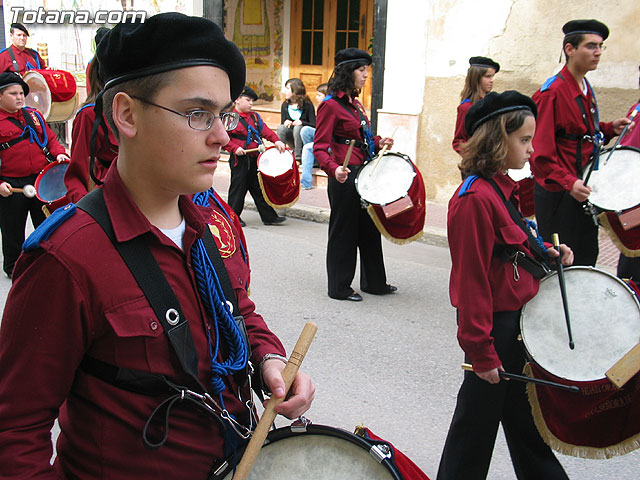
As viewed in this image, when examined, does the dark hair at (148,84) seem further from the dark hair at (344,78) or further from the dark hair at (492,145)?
the dark hair at (344,78)

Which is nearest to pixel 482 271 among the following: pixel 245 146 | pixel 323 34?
pixel 245 146

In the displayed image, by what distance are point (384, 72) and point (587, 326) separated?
771 cm

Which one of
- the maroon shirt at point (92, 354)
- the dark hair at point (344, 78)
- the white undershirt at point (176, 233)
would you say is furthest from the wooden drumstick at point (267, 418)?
the dark hair at point (344, 78)

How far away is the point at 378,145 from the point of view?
622cm

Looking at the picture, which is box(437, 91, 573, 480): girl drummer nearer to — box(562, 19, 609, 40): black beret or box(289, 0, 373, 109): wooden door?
box(562, 19, 609, 40): black beret

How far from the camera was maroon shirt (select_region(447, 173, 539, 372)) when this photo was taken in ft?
8.70

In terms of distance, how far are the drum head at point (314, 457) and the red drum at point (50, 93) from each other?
30.0 feet

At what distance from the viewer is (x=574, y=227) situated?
4.87 meters

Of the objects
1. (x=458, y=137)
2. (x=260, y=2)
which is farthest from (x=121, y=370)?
(x=260, y=2)

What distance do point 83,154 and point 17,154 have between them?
2.43 m

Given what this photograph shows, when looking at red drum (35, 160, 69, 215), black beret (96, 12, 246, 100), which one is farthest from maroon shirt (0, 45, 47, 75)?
black beret (96, 12, 246, 100)

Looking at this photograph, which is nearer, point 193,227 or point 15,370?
point 15,370

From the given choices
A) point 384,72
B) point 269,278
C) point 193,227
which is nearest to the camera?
point 193,227

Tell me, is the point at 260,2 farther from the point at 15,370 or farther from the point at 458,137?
the point at 15,370
